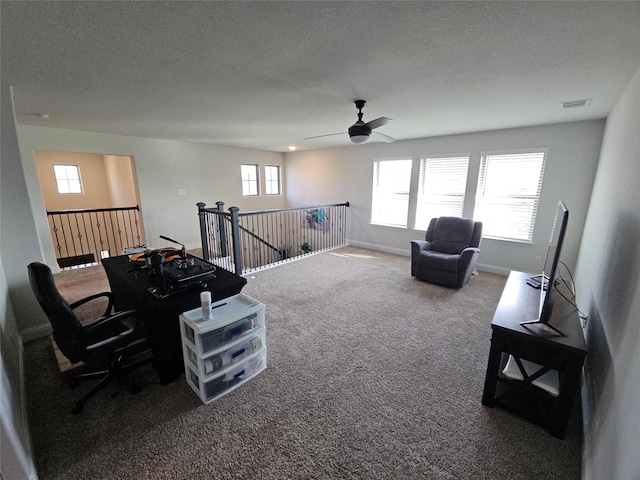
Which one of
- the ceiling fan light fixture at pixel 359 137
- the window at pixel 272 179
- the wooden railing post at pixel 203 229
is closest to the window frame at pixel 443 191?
the ceiling fan light fixture at pixel 359 137

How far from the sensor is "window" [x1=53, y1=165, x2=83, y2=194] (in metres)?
6.61

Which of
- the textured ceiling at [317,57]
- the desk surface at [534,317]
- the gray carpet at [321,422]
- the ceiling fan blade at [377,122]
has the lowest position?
the gray carpet at [321,422]

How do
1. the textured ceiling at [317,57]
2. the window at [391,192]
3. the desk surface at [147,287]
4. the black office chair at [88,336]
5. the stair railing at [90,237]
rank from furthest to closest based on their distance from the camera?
the stair railing at [90,237] < the window at [391,192] < the desk surface at [147,287] < the black office chair at [88,336] < the textured ceiling at [317,57]

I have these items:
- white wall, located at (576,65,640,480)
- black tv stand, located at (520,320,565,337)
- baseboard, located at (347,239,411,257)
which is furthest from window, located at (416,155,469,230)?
black tv stand, located at (520,320,565,337)

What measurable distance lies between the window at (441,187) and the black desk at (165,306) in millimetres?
4181

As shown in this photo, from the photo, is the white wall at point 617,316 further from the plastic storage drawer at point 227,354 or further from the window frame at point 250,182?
the window frame at point 250,182

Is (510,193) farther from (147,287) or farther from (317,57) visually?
(147,287)

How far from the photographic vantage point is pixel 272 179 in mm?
7629

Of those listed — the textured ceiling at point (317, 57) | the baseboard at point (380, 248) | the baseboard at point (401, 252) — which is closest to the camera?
the textured ceiling at point (317, 57)

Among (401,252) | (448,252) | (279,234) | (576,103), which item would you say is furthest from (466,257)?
(279,234)

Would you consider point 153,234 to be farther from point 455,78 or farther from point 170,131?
point 455,78

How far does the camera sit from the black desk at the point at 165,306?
6.05 ft

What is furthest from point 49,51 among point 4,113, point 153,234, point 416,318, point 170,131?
point 153,234

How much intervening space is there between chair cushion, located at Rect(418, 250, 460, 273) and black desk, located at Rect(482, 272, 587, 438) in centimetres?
174
